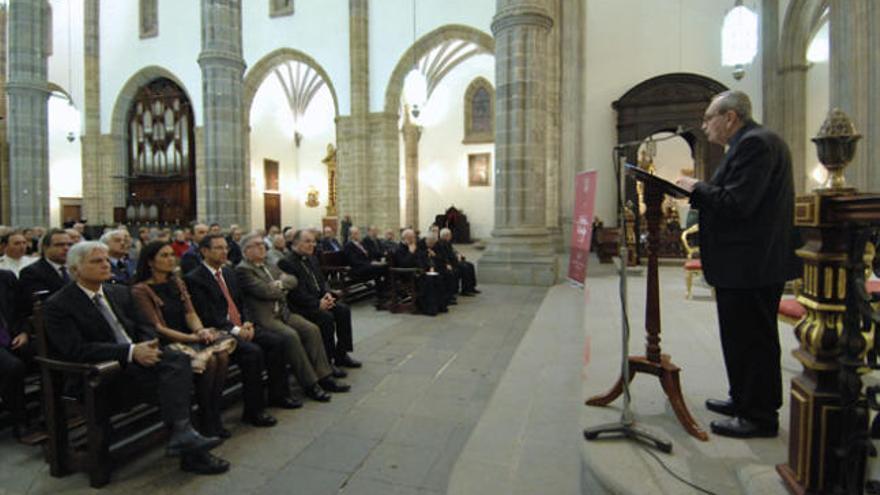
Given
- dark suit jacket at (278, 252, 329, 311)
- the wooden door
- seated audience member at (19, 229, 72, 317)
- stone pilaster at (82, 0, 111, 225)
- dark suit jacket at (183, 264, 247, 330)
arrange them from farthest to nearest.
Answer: the wooden door
stone pilaster at (82, 0, 111, 225)
dark suit jacket at (278, 252, 329, 311)
seated audience member at (19, 229, 72, 317)
dark suit jacket at (183, 264, 247, 330)

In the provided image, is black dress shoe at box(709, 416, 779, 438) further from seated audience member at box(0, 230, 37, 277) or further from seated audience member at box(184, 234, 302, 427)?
seated audience member at box(0, 230, 37, 277)

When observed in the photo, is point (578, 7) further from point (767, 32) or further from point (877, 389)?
point (877, 389)

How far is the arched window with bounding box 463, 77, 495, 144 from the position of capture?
2102 cm

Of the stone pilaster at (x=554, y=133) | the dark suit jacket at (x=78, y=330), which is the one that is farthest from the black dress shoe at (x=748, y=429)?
the stone pilaster at (x=554, y=133)

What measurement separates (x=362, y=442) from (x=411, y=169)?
63.2 ft

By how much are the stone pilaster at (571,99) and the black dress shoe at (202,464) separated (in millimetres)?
12116

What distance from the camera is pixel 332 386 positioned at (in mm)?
3965

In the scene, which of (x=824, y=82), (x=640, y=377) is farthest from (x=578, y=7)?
(x=640, y=377)

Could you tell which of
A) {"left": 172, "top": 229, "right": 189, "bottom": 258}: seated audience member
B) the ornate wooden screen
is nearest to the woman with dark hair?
{"left": 172, "top": 229, "right": 189, "bottom": 258}: seated audience member

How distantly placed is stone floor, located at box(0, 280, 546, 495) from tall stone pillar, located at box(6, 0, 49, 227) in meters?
13.3

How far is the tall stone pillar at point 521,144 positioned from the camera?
888 centimetres

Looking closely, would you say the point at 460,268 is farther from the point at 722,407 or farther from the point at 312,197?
the point at 312,197

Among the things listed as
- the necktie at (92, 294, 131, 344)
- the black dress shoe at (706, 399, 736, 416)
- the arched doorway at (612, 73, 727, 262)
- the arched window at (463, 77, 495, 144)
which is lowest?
the black dress shoe at (706, 399, 736, 416)

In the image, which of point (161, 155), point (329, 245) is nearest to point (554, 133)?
point (329, 245)
